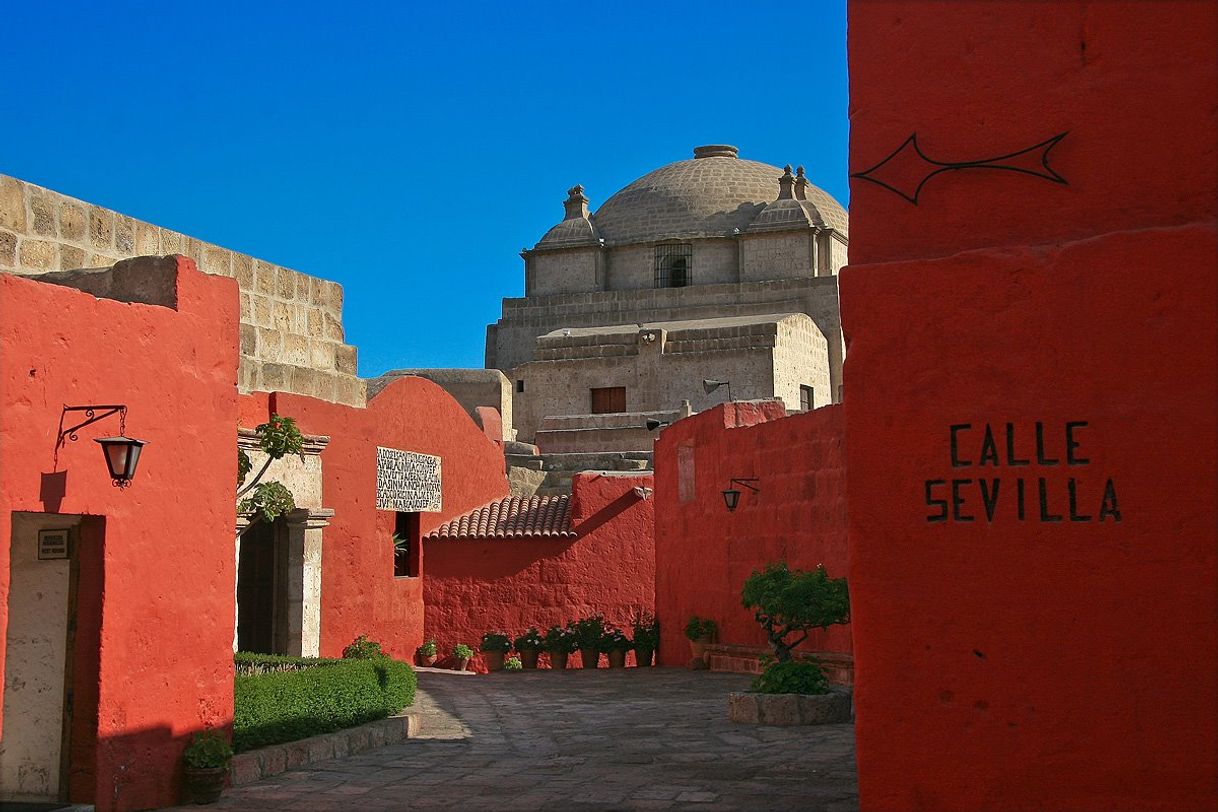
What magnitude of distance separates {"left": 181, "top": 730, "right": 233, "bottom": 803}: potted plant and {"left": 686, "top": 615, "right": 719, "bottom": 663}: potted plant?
807 cm

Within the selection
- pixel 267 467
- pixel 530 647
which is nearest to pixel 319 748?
pixel 267 467

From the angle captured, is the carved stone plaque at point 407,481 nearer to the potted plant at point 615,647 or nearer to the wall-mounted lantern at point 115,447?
the potted plant at point 615,647

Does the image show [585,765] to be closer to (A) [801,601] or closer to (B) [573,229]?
(A) [801,601]

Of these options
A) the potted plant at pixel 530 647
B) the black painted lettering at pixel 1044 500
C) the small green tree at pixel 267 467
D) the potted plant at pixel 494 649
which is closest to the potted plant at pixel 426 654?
the potted plant at pixel 494 649

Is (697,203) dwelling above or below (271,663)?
above

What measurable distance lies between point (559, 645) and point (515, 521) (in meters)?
1.80

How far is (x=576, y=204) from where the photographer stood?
37188 millimetres

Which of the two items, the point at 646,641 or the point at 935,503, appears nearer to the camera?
the point at 935,503

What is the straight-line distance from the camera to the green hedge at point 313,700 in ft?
25.7

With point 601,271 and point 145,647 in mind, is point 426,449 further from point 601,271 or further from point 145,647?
point 601,271

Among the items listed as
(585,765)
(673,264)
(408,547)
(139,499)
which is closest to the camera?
(139,499)

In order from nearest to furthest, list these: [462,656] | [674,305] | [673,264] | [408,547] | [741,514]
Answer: [741,514]
[462,656]
[408,547]
[674,305]
[673,264]

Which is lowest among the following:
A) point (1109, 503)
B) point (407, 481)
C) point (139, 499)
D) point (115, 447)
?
point (1109, 503)

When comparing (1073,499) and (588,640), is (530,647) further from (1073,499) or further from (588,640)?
(1073,499)
